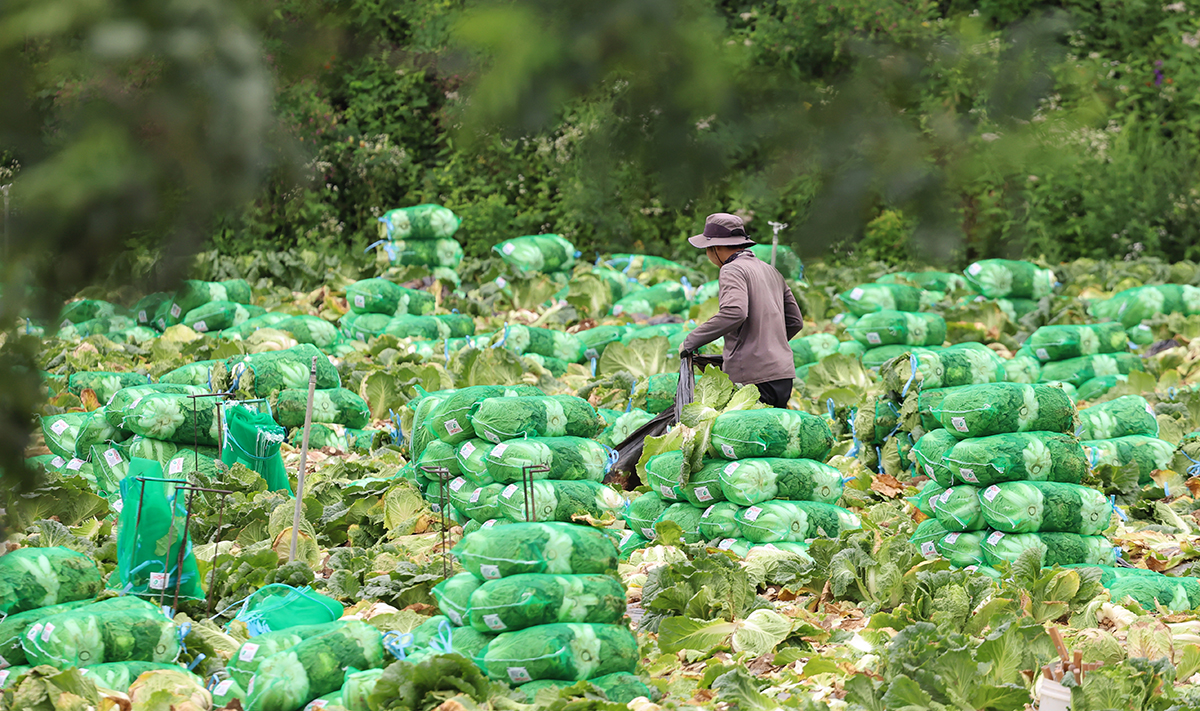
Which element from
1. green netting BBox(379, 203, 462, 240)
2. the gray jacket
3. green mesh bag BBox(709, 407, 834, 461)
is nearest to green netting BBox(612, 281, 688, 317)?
green netting BBox(379, 203, 462, 240)

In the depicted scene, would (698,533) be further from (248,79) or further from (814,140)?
(248,79)

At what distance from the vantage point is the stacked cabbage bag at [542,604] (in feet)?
10.1

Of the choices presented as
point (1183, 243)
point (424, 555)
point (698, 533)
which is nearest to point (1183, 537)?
point (698, 533)

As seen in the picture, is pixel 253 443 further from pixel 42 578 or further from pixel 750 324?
pixel 750 324

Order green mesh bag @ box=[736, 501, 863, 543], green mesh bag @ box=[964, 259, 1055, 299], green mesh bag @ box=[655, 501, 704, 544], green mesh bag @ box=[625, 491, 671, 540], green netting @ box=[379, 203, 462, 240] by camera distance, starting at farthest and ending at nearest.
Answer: green netting @ box=[379, 203, 462, 240] < green mesh bag @ box=[964, 259, 1055, 299] < green mesh bag @ box=[625, 491, 671, 540] < green mesh bag @ box=[655, 501, 704, 544] < green mesh bag @ box=[736, 501, 863, 543]

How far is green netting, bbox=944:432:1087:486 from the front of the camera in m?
4.45

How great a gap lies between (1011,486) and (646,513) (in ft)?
4.64

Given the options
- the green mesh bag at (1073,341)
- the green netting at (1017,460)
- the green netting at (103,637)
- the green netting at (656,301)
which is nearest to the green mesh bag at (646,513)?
the green netting at (1017,460)

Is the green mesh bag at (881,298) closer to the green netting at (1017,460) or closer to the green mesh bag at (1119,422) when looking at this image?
the green mesh bag at (1119,422)

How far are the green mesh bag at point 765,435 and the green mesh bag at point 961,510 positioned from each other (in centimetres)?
55

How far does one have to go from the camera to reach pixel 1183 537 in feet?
16.5

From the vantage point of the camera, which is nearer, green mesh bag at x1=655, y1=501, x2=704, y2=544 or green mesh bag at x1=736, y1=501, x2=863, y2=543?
green mesh bag at x1=736, y1=501, x2=863, y2=543

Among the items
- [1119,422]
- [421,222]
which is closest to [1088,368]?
[1119,422]

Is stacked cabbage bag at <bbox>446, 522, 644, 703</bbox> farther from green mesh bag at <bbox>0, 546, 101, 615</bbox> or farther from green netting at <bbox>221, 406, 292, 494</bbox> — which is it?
green netting at <bbox>221, 406, 292, 494</bbox>
